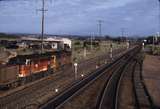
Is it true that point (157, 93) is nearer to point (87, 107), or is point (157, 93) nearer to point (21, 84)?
point (87, 107)

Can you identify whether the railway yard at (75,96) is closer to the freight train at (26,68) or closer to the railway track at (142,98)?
the railway track at (142,98)

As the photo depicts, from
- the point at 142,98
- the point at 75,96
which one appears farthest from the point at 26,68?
the point at 142,98

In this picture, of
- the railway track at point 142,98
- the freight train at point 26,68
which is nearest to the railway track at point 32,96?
the freight train at point 26,68

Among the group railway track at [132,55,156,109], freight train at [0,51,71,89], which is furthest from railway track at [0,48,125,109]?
railway track at [132,55,156,109]

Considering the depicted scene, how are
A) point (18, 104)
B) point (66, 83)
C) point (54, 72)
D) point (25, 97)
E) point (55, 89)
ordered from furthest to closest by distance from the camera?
1. point (54, 72)
2. point (66, 83)
3. point (55, 89)
4. point (25, 97)
5. point (18, 104)

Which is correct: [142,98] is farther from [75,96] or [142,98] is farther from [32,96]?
[32,96]

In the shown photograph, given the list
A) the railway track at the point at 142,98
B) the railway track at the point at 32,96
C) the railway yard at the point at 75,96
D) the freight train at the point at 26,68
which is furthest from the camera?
the freight train at the point at 26,68

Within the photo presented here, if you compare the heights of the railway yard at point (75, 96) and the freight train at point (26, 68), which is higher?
the freight train at point (26, 68)

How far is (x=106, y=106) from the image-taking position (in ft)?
75.7

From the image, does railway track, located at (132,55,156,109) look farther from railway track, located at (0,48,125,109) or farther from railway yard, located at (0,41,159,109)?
railway track, located at (0,48,125,109)

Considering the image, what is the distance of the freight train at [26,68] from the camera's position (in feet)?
94.0

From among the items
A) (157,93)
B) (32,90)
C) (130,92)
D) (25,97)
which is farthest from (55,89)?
(157,93)

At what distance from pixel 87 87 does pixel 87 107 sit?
962 cm

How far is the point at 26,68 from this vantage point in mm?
33250
